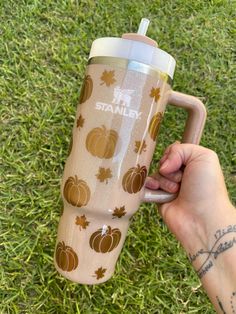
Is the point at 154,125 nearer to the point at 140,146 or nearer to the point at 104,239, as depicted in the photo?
the point at 140,146

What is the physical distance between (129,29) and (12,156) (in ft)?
1.48

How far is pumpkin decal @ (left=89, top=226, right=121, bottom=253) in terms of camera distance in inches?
36.3

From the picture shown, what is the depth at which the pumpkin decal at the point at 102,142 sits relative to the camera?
86 centimetres

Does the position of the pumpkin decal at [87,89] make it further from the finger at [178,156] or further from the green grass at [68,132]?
the green grass at [68,132]

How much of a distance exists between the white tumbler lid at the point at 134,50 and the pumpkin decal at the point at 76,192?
0.76ft

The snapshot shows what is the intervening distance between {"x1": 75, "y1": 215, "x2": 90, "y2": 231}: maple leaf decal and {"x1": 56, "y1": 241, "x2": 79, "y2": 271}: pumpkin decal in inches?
2.1

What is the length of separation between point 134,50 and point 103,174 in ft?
0.73

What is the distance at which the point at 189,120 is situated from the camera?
0.98 m

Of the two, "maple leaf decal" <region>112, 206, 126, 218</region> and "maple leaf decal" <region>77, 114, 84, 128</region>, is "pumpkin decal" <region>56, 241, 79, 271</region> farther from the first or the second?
"maple leaf decal" <region>77, 114, 84, 128</region>

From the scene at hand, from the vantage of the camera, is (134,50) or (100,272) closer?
(134,50)

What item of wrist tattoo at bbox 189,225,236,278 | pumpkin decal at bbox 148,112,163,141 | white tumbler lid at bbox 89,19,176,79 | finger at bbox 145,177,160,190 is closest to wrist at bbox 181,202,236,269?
wrist tattoo at bbox 189,225,236,278

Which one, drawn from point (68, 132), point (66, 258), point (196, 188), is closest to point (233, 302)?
point (196, 188)

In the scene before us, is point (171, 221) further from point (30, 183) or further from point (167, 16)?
point (167, 16)

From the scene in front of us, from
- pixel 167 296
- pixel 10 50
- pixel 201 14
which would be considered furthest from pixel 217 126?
pixel 10 50
